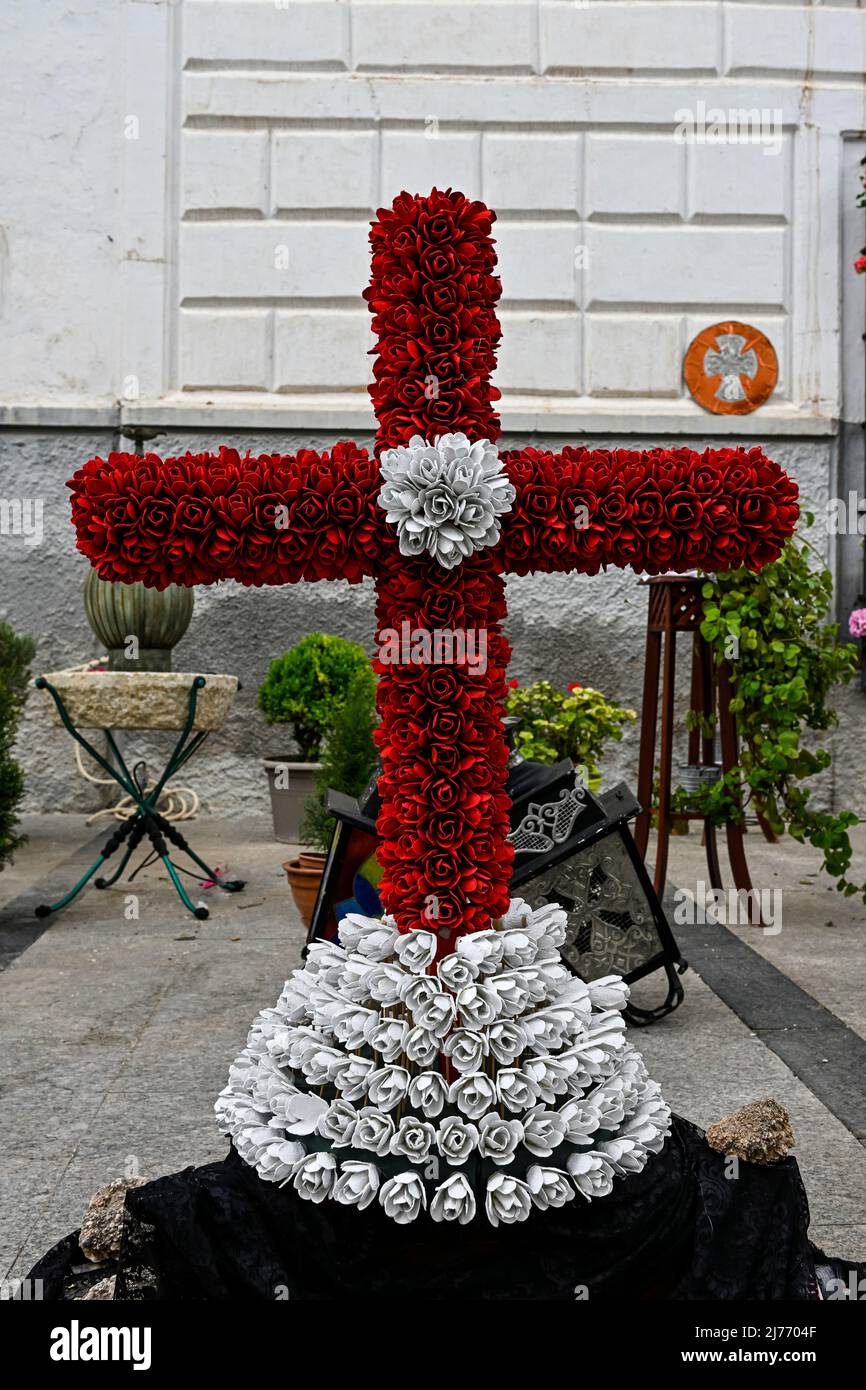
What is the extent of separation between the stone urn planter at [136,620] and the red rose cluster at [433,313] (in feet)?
13.6

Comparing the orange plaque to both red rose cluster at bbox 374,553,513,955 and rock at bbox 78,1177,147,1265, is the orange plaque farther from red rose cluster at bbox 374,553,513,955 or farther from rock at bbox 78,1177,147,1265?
rock at bbox 78,1177,147,1265

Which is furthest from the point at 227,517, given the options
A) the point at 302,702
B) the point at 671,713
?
the point at 302,702

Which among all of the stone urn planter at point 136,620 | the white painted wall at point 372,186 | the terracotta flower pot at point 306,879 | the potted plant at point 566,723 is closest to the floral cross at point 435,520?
the terracotta flower pot at point 306,879

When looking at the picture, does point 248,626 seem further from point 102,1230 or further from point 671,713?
point 102,1230

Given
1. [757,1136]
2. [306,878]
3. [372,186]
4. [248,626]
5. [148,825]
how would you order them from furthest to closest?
1. [248,626]
2. [372,186]
3. [148,825]
4. [306,878]
5. [757,1136]

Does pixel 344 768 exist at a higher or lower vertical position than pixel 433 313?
lower

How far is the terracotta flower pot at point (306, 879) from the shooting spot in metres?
4.70

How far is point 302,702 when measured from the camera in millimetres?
7340

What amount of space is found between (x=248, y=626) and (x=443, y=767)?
636 centimetres

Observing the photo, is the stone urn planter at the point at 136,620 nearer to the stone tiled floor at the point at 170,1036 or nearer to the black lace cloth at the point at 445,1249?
the stone tiled floor at the point at 170,1036

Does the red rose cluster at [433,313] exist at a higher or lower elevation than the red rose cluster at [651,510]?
higher

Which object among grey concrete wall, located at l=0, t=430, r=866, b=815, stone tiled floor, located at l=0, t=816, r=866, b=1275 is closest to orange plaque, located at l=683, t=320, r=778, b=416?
grey concrete wall, located at l=0, t=430, r=866, b=815

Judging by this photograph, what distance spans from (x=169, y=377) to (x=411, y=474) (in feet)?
21.3

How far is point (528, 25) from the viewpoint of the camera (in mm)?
7867
